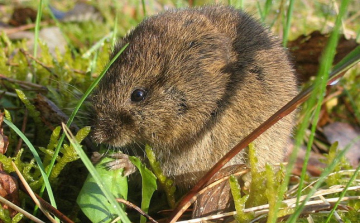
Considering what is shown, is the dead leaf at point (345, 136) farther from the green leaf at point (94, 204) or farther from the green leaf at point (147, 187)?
the green leaf at point (94, 204)

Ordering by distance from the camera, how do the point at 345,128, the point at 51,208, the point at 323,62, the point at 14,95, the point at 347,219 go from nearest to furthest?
1. the point at 323,62
2. the point at 51,208
3. the point at 347,219
4. the point at 14,95
5. the point at 345,128

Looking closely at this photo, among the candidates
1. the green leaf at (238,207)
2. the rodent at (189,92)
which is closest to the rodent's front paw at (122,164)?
the rodent at (189,92)

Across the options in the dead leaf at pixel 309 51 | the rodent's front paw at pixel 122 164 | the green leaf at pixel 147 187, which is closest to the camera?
the green leaf at pixel 147 187

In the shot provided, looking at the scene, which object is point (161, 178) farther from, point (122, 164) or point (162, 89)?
point (162, 89)

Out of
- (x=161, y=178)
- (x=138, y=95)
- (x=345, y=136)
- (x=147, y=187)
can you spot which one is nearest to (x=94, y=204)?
(x=147, y=187)

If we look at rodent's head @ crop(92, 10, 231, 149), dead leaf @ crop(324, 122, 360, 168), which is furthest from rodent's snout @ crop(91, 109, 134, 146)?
dead leaf @ crop(324, 122, 360, 168)

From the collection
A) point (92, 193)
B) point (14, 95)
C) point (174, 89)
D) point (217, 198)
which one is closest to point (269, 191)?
point (217, 198)

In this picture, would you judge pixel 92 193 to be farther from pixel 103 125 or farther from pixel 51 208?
pixel 103 125
